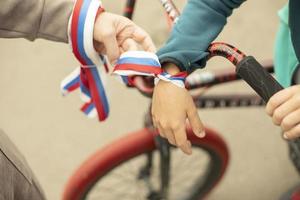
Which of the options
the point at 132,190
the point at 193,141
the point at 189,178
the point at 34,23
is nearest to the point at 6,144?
the point at 34,23

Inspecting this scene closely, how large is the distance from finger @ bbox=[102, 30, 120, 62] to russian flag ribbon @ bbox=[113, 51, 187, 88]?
5cm

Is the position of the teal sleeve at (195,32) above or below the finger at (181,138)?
above

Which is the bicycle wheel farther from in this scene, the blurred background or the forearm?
the forearm

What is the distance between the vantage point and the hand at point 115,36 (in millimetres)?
751

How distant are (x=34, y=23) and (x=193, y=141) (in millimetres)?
533

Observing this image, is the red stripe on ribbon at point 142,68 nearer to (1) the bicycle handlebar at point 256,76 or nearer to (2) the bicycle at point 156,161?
(1) the bicycle handlebar at point 256,76

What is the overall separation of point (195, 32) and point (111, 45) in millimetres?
125

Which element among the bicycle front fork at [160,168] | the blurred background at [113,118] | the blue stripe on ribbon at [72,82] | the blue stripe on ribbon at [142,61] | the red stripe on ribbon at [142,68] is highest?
the blue stripe on ribbon at [142,61]

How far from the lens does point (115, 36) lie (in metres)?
0.76

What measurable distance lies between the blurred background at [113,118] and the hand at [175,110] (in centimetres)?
77

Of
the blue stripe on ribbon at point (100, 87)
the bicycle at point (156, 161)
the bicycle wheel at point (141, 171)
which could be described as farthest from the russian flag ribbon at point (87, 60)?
the bicycle wheel at point (141, 171)

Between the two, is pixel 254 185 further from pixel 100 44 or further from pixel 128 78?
pixel 100 44

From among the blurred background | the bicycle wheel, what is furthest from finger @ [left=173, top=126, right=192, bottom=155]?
the blurred background

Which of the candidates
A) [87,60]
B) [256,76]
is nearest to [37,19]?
[87,60]
